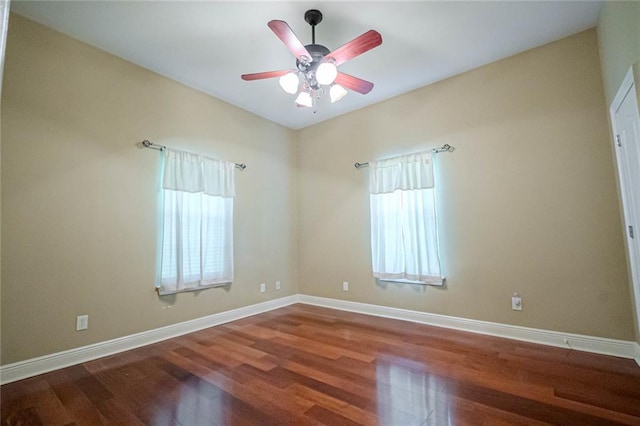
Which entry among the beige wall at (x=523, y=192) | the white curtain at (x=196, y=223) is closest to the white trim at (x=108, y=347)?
the white curtain at (x=196, y=223)

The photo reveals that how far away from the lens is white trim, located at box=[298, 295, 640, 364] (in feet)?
7.77

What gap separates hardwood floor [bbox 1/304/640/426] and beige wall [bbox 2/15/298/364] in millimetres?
418

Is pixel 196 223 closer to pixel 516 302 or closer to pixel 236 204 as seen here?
pixel 236 204

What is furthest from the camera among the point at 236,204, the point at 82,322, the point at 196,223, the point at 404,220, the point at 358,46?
the point at 236,204

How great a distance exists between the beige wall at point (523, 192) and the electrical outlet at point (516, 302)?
4 cm

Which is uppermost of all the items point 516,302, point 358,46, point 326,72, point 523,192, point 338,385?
point 358,46

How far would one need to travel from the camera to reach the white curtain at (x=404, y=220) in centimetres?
334

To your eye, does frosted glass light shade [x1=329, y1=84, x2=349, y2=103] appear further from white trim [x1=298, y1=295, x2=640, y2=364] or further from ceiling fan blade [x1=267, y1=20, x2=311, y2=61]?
white trim [x1=298, y1=295, x2=640, y2=364]

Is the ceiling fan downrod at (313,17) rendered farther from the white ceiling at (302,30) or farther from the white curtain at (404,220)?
the white curtain at (404,220)

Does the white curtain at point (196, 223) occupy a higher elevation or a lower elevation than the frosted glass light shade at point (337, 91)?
lower

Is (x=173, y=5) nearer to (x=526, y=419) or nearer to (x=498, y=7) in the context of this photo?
(x=498, y=7)

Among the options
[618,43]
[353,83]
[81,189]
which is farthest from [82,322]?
[618,43]

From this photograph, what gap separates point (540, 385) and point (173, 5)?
3.89 metres

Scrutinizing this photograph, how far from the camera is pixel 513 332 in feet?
9.23
